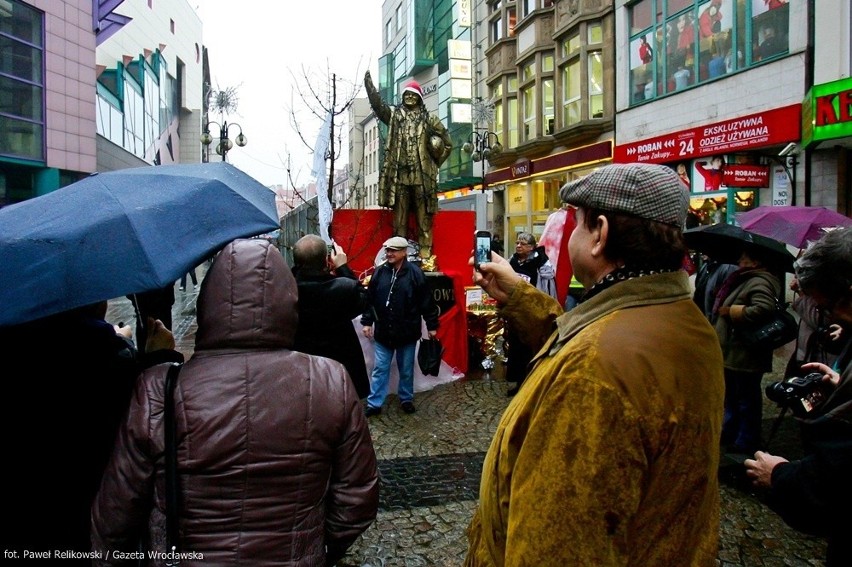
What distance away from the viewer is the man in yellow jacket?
1.26m

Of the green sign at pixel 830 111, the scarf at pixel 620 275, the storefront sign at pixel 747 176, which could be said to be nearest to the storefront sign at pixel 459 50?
the storefront sign at pixel 747 176

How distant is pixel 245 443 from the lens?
1.85m

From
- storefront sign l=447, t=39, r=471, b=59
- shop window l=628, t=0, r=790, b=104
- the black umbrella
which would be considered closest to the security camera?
shop window l=628, t=0, r=790, b=104

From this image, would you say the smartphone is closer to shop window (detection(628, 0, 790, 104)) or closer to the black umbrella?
the black umbrella

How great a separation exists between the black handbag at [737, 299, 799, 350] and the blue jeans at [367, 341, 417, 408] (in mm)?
3258

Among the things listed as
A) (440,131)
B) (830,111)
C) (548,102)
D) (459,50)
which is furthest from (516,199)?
(440,131)

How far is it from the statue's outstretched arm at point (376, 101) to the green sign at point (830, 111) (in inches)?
257

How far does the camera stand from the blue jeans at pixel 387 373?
6.55m

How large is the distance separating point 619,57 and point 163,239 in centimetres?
1776

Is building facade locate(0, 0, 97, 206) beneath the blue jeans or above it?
above

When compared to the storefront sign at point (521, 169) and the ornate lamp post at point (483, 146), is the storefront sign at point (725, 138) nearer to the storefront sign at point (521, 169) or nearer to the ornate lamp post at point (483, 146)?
the storefront sign at point (521, 169)

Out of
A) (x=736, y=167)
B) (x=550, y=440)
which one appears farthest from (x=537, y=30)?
(x=550, y=440)

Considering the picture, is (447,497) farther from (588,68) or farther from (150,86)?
(150,86)

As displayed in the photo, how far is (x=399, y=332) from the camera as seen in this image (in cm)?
646
